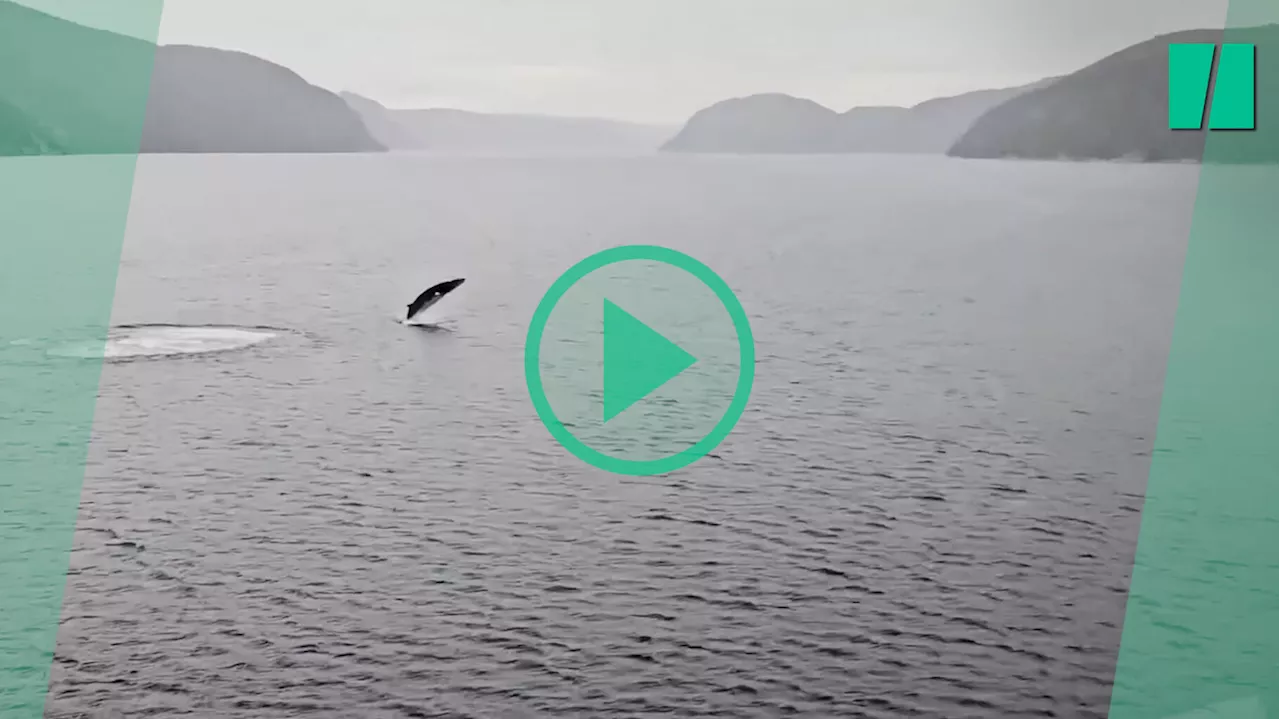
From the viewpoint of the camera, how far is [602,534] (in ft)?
110

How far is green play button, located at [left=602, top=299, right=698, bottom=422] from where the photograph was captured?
5100cm

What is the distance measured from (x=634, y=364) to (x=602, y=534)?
25942mm

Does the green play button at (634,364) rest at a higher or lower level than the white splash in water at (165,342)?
higher

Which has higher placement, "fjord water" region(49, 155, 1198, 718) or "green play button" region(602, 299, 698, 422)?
"green play button" region(602, 299, 698, 422)

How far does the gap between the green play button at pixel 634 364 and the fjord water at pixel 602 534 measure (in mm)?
4457

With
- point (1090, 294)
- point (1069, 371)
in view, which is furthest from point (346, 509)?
point (1090, 294)

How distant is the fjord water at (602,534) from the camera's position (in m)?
25.0

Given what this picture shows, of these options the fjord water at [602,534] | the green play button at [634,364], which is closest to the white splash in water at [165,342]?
the fjord water at [602,534]

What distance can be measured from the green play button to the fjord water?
4.46m
